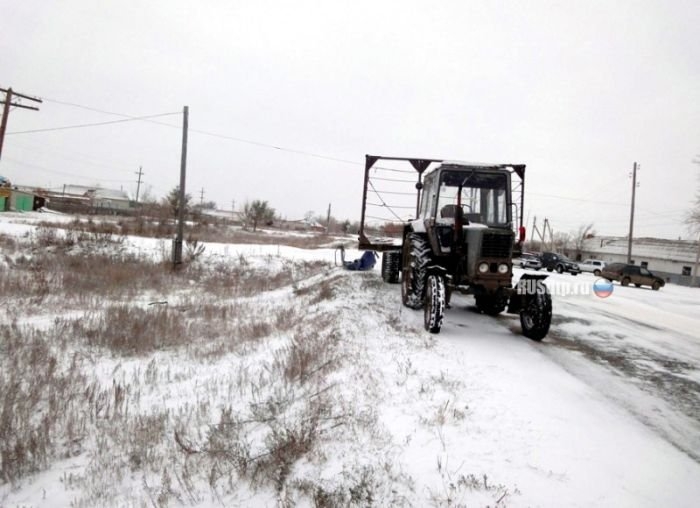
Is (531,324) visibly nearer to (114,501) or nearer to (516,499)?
(516,499)

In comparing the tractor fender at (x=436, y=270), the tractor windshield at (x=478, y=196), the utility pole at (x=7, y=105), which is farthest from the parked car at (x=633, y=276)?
the utility pole at (x=7, y=105)

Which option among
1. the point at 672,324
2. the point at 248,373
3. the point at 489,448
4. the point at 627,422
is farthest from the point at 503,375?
the point at 672,324

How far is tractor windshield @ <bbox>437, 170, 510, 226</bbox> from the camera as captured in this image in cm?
652

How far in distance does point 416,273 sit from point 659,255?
180ft

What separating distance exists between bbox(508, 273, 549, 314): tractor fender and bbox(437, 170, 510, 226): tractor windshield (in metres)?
1.04

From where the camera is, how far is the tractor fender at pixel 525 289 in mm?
5855

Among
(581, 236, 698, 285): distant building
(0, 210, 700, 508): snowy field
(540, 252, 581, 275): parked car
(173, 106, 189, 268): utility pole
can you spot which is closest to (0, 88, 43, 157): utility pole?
(173, 106, 189, 268): utility pole

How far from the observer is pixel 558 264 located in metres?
30.5

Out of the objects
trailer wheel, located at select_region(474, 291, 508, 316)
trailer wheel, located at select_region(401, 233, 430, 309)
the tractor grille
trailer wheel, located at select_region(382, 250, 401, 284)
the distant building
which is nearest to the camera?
the tractor grille

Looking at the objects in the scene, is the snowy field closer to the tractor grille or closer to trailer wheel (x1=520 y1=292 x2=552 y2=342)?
trailer wheel (x1=520 y1=292 x2=552 y2=342)

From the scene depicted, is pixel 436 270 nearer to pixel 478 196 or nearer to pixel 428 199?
pixel 478 196

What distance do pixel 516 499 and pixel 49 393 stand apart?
15.7 feet

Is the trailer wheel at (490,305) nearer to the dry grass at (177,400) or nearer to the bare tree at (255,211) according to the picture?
the dry grass at (177,400)

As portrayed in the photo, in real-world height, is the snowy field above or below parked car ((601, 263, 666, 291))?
below
